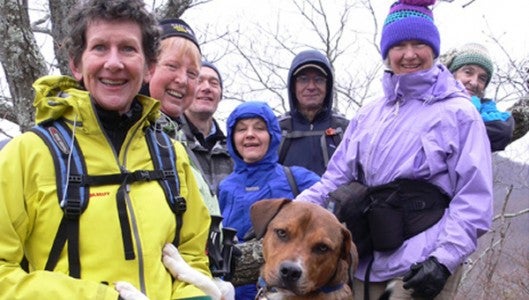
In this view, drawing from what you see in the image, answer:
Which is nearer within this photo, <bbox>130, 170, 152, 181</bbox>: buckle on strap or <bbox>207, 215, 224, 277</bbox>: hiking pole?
<bbox>130, 170, 152, 181</bbox>: buckle on strap

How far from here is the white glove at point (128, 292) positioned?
2617 mm

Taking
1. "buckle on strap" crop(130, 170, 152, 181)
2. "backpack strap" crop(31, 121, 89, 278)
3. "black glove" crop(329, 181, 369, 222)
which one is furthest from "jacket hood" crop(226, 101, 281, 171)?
"backpack strap" crop(31, 121, 89, 278)

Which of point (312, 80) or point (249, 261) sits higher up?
point (312, 80)

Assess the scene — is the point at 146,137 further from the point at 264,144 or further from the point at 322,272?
the point at 264,144

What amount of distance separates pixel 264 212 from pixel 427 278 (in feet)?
3.54

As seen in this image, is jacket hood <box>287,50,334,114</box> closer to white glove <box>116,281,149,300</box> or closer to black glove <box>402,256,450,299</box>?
black glove <box>402,256,450,299</box>

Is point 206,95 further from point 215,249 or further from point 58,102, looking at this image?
point 58,102

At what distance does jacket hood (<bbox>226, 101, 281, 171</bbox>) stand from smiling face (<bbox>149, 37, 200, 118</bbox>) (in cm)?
100

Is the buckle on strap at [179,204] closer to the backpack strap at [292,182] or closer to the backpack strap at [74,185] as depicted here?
the backpack strap at [74,185]

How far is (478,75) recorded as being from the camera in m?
5.50

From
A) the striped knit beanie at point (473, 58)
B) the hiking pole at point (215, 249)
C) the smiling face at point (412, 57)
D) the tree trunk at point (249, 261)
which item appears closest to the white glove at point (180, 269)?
the hiking pole at point (215, 249)

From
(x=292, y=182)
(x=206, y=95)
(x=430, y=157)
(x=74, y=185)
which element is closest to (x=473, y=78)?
(x=430, y=157)

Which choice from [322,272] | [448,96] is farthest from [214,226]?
[448,96]

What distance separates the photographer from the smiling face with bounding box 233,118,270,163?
5176mm
